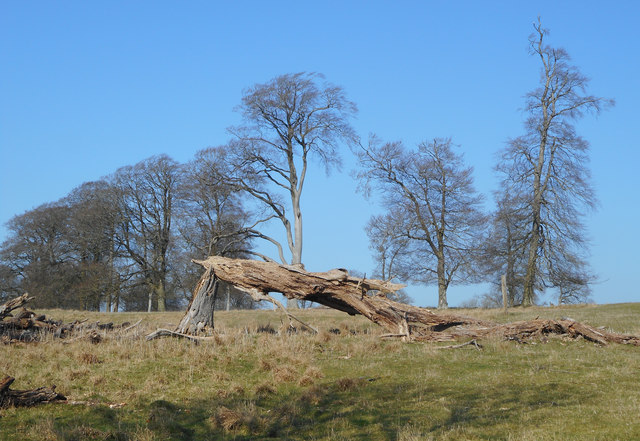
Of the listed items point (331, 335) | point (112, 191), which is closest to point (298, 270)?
point (331, 335)

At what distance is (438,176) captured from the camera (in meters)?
35.1

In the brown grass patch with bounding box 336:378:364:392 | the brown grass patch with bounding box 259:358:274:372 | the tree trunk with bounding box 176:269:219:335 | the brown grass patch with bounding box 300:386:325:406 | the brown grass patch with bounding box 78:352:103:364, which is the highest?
the tree trunk with bounding box 176:269:219:335

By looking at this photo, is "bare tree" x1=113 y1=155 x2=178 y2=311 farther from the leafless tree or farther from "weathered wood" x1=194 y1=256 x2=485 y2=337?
"weathered wood" x1=194 y1=256 x2=485 y2=337

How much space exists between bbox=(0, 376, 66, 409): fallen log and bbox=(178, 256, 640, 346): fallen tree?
7.15 metres

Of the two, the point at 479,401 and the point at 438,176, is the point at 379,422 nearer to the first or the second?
the point at 479,401

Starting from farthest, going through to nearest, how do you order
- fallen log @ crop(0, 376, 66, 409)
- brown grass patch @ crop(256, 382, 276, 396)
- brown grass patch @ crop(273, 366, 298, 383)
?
1. brown grass patch @ crop(273, 366, 298, 383)
2. brown grass patch @ crop(256, 382, 276, 396)
3. fallen log @ crop(0, 376, 66, 409)

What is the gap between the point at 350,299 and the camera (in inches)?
640

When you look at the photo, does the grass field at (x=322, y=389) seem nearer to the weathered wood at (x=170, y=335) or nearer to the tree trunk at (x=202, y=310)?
the weathered wood at (x=170, y=335)

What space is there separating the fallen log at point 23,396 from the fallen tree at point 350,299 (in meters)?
7.15

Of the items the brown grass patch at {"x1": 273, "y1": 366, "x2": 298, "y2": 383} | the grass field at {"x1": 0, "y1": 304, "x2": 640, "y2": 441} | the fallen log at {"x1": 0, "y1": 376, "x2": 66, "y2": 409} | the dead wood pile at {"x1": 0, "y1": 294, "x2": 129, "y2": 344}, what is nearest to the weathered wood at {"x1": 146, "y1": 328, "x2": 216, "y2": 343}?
the grass field at {"x1": 0, "y1": 304, "x2": 640, "y2": 441}

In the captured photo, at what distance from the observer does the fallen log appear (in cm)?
855

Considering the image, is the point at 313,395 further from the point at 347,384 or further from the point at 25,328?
the point at 25,328

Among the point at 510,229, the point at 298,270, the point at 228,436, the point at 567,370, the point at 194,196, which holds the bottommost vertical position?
the point at 228,436

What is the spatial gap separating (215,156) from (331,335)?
980 inches
